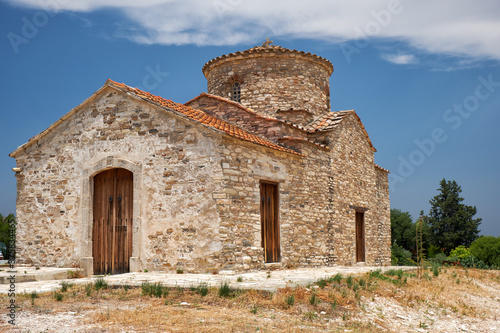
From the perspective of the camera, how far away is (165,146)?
Result: 11.1m

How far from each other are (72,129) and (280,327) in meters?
8.74

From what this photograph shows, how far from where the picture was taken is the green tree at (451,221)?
96.5 ft

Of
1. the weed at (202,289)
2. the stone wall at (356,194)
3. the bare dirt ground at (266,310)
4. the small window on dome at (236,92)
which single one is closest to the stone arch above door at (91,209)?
the bare dirt ground at (266,310)

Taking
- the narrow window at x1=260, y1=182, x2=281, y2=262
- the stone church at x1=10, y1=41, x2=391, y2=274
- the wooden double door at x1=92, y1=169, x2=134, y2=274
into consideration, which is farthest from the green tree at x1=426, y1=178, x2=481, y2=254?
the wooden double door at x1=92, y1=169, x2=134, y2=274

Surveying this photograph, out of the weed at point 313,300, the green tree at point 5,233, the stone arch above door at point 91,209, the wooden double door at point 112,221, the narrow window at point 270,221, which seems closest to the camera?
the weed at point 313,300

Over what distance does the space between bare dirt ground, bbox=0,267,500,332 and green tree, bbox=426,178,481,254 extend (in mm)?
21188

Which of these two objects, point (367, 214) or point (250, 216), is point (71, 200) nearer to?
point (250, 216)

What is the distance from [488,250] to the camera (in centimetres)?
2025

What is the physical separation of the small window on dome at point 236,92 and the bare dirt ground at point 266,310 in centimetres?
853

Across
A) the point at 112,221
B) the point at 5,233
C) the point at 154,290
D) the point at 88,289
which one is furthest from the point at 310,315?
the point at 5,233

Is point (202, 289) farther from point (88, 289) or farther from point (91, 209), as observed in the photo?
point (91, 209)

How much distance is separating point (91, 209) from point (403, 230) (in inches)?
1090

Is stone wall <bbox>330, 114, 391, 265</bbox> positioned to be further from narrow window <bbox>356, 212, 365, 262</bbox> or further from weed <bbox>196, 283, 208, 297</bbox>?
weed <bbox>196, 283, 208, 297</bbox>

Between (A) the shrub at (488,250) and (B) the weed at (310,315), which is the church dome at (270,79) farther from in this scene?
(A) the shrub at (488,250)
